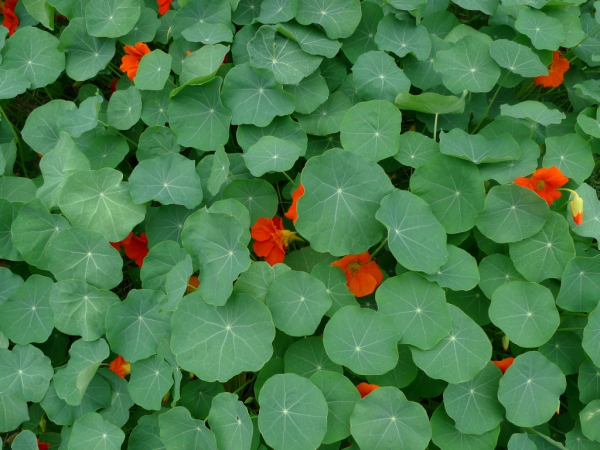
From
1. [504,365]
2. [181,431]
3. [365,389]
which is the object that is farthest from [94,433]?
[504,365]

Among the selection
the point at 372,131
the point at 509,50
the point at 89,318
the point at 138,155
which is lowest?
the point at 89,318

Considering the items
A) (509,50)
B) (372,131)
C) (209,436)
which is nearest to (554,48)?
(509,50)

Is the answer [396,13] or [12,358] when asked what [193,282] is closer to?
[12,358]

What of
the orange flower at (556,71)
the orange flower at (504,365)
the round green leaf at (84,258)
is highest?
the orange flower at (556,71)

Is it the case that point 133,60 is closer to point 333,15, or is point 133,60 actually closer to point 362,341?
point 333,15

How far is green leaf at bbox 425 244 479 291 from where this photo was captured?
5.76ft

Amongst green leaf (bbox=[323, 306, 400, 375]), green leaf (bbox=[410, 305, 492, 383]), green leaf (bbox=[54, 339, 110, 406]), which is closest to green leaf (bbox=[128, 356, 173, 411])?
green leaf (bbox=[54, 339, 110, 406])

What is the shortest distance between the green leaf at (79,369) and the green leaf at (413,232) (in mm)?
1113

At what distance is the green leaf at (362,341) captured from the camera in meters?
1.68

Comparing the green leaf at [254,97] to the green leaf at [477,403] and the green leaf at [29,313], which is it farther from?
the green leaf at [477,403]

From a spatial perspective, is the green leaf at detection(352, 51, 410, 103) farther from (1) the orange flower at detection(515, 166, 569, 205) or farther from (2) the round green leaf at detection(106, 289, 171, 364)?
(2) the round green leaf at detection(106, 289, 171, 364)

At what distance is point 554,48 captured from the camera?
2.12 m

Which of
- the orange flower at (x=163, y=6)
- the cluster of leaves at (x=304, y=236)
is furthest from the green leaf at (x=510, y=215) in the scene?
the orange flower at (x=163, y=6)

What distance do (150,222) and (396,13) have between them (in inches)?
53.3
